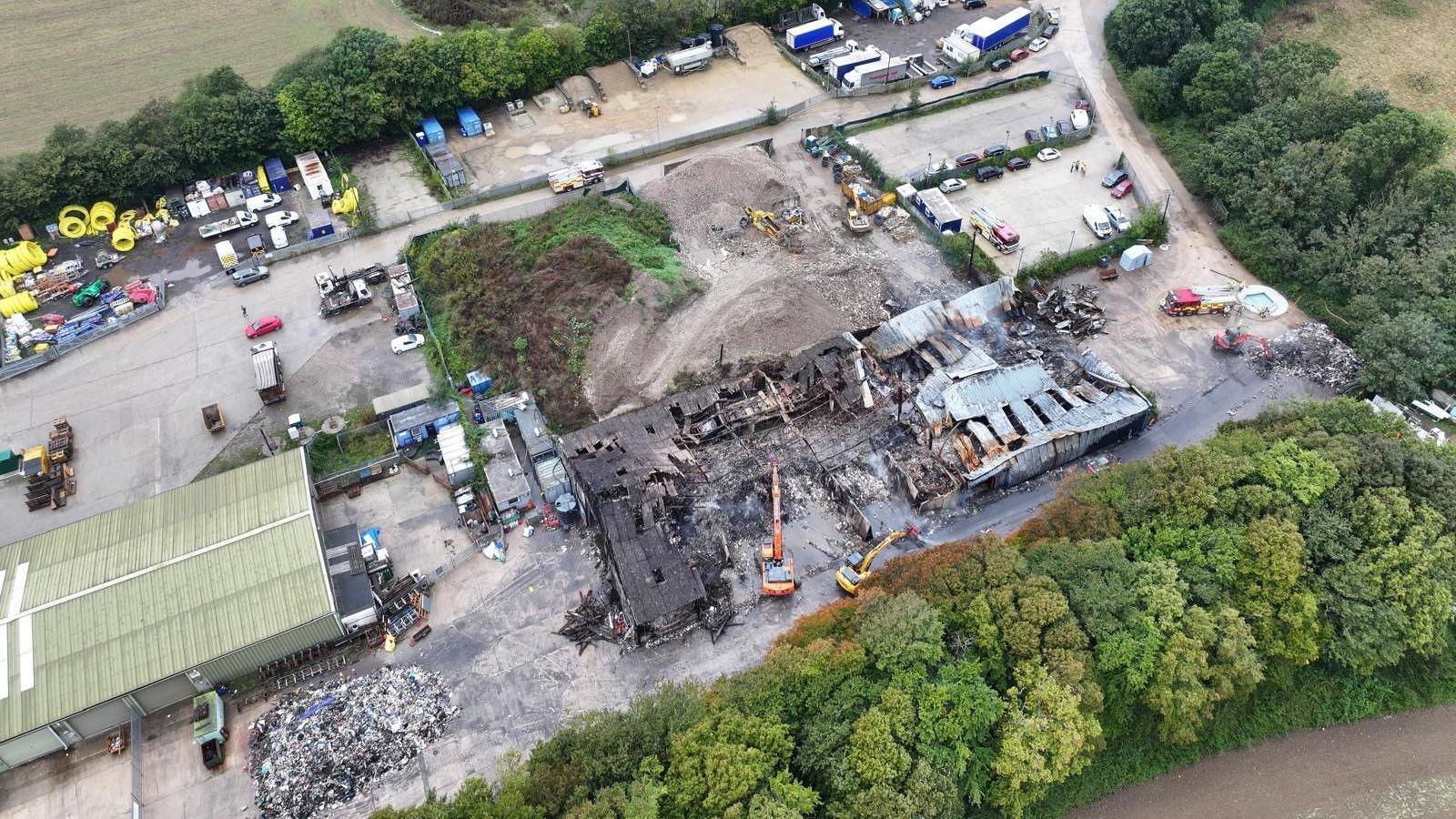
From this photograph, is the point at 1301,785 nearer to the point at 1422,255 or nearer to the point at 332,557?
the point at 1422,255

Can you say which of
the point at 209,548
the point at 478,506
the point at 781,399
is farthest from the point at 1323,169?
the point at 209,548

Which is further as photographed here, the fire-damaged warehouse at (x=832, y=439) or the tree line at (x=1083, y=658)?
the fire-damaged warehouse at (x=832, y=439)

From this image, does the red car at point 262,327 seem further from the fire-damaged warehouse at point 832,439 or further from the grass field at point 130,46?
the grass field at point 130,46

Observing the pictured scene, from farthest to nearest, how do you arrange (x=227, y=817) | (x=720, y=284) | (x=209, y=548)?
(x=720, y=284) → (x=209, y=548) → (x=227, y=817)

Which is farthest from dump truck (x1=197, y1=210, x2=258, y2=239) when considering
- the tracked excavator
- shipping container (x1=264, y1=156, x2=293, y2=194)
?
the tracked excavator

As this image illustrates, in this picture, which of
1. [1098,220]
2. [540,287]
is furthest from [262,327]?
[1098,220]

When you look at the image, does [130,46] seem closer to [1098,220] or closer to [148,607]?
[148,607]

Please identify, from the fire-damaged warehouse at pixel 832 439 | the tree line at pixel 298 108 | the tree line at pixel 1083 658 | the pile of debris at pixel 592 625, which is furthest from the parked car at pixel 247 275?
the tree line at pixel 1083 658
